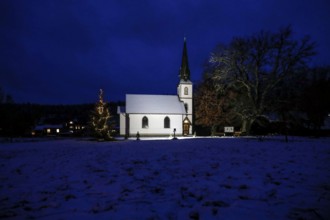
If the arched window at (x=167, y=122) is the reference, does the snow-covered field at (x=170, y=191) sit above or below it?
below

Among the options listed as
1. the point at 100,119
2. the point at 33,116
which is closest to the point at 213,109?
the point at 100,119

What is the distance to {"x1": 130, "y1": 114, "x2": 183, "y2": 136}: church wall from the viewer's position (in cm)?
4034

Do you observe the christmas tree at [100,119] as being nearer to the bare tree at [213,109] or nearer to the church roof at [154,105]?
the church roof at [154,105]

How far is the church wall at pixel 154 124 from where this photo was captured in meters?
40.3

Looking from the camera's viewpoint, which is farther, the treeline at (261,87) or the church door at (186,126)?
the church door at (186,126)

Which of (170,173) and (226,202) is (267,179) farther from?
(170,173)

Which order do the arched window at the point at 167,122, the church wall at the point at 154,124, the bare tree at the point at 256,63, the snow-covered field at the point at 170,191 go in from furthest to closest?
the arched window at the point at 167,122
the church wall at the point at 154,124
the bare tree at the point at 256,63
the snow-covered field at the point at 170,191

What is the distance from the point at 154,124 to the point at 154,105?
12.1 feet

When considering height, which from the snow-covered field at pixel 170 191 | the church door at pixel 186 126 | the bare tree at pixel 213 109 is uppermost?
the bare tree at pixel 213 109

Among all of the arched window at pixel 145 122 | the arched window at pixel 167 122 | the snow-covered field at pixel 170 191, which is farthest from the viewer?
the arched window at pixel 167 122

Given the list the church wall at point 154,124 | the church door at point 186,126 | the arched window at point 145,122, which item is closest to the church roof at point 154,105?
the church wall at point 154,124

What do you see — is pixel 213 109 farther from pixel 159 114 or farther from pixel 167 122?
pixel 159 114

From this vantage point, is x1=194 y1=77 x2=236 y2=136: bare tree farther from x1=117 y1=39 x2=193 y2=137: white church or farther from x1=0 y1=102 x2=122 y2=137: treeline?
x1=0 y1=102 x2=122 y2=137: treeline

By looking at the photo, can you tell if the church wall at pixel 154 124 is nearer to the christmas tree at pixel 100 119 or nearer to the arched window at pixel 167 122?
the arched window at pixel 167 122
